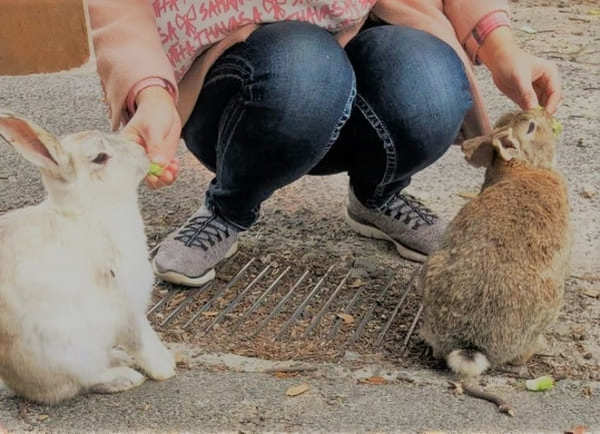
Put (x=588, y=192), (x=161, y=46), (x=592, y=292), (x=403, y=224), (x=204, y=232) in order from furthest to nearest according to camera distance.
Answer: (x=588, y=192) → (x=403, y=224) → (x=204, y=232) → (x=592, y=292) → (x=161, y=46)

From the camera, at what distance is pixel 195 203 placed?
357 cm

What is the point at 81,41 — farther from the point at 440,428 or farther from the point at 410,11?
the point at 440,428

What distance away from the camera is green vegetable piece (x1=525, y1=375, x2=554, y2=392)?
2373 mm

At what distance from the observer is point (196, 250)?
9.80 feet

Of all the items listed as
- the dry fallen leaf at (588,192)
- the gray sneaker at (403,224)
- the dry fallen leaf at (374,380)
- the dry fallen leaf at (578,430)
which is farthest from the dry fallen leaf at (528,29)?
the dry fallen leaf at (578,430)

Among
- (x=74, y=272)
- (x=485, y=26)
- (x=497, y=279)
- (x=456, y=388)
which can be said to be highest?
Answer: (x=485, y=26)

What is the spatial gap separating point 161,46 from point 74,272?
792 mm

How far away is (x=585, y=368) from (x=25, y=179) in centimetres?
220

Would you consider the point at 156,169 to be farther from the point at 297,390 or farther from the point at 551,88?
the point at 551,88

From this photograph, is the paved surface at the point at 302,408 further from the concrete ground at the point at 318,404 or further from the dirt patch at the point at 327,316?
the dirt patch at the point at 327,316

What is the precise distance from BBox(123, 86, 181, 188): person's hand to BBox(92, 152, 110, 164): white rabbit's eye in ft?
0.39

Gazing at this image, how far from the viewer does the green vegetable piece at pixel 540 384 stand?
2.37m

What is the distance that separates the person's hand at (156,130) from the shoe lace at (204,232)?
0.61 meters

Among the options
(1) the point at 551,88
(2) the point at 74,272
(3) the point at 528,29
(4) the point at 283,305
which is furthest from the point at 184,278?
(3) the point at 528,29
